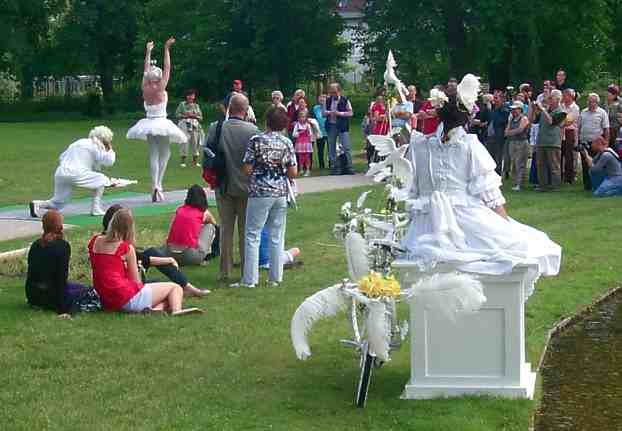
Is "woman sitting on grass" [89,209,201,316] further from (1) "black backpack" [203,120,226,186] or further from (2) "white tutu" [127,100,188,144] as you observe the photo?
(2) "white tutu" [127,100,188,144]

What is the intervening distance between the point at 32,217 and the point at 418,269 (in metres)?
10.8

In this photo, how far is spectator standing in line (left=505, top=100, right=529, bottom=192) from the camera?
21469mm

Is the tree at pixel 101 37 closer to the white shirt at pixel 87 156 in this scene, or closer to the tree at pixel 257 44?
the tree at pixel 257 44

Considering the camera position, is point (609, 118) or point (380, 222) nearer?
point (380, 222)

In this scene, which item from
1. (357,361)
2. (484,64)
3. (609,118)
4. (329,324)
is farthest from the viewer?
(484,64)

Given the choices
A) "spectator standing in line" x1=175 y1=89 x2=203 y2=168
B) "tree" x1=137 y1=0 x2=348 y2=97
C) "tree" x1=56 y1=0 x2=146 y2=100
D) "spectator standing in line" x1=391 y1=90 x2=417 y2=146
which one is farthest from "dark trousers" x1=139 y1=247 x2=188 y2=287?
"tree" x1=56 y1=0 x2=146 y2=100

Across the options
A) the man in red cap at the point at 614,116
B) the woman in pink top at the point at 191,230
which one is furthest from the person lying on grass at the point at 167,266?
the man in red cap at the point at 614,116

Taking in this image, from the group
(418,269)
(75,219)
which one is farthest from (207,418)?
(75,219)

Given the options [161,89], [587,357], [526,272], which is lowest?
[587,357]

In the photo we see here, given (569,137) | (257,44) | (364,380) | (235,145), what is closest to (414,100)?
(569,137)

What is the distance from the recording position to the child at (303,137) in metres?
24.2

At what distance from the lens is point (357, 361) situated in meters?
8.95

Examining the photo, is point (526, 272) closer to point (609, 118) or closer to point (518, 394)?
point (518, 394)

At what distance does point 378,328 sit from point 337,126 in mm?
17460
